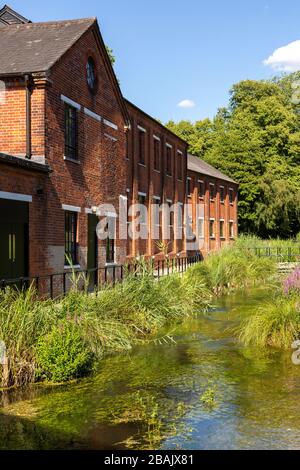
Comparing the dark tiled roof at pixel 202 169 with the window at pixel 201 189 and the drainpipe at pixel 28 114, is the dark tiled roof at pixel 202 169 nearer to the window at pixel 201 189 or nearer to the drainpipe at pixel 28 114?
the window at pixel 201 189

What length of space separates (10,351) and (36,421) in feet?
5.98

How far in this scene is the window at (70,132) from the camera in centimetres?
1708

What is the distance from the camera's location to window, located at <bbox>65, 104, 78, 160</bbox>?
56.0 ft

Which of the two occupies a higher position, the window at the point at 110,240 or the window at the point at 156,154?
the window at the point at 156,154

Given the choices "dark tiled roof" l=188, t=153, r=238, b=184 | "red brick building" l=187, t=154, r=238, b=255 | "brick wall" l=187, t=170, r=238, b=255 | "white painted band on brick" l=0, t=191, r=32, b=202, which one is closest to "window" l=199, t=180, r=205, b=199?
"red brick building" l=187, t=154, r=238, b=255

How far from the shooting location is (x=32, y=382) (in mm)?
8711

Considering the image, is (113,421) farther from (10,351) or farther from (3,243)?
(3,243)

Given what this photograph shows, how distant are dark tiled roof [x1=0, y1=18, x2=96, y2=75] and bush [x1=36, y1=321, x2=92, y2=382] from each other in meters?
8.55

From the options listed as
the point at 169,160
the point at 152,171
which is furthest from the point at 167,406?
the point at 169,160

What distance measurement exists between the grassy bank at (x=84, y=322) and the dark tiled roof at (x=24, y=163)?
3.03m

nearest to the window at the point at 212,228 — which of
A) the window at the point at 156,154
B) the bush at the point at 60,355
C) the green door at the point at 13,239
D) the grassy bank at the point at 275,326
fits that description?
the window at the point at 156,154

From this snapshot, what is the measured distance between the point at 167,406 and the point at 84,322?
330cm

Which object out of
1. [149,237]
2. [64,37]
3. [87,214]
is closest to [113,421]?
[87,214]

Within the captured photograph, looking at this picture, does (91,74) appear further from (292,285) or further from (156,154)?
(156,154)
